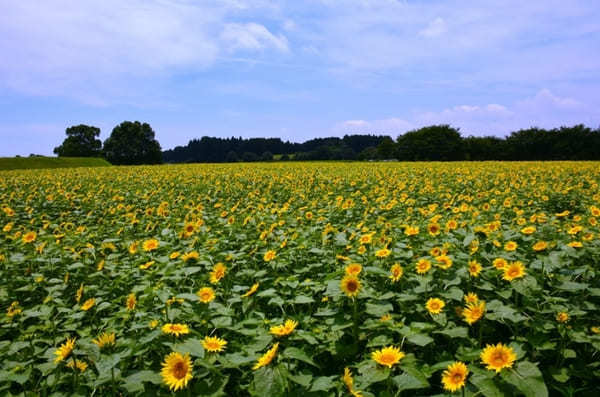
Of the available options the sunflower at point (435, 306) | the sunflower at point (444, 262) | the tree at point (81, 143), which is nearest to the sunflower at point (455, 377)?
the sunflower at point (435, 306)

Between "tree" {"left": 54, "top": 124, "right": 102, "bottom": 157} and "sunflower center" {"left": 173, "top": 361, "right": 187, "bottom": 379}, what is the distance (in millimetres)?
66935

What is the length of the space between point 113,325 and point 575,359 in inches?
105

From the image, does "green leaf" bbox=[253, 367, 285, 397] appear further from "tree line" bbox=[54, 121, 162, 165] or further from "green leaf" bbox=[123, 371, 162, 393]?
"tree line" bbox=[54, 121, 162, 165]

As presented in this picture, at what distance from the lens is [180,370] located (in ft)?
4.62

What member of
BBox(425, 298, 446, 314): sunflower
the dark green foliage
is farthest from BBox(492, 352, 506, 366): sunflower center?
the dark green foliage

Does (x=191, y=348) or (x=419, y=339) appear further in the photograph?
(x=419, y=339)

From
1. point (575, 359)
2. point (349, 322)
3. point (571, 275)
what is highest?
point (571, 275)

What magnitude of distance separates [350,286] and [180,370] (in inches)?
38.0

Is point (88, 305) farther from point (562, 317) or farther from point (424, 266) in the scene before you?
point (562, 317)

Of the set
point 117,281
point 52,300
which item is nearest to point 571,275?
point 117,281

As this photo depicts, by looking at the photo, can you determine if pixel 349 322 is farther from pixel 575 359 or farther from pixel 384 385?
pixel 575 359

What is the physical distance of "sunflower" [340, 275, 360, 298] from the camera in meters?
1.96

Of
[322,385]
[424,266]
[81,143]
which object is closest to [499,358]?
[322,385]

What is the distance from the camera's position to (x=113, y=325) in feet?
7.41
